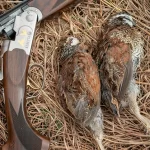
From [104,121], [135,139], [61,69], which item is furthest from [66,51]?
[135,139]

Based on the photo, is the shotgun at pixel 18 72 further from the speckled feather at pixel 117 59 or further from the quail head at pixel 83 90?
the speckled feather at pixel 117 59

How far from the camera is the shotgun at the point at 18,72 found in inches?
84.9

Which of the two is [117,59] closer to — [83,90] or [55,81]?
[83,90]

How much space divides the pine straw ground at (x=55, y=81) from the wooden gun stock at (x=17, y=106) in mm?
192

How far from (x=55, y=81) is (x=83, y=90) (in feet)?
0.86

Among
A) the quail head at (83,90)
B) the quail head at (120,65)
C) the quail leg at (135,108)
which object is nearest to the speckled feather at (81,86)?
the quail head at (83,90)

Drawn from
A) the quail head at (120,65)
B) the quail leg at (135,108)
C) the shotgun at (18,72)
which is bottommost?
the quail leg at (135,108)

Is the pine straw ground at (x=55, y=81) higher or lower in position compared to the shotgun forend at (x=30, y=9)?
lower

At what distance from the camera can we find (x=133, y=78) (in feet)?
8.52

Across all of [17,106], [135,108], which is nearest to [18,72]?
[17,106]

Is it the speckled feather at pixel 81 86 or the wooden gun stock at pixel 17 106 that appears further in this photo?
the speckled feather at pixel 81 86

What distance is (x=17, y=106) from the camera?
2182 millimetres

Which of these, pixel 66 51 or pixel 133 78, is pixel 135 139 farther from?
pixel 66 51

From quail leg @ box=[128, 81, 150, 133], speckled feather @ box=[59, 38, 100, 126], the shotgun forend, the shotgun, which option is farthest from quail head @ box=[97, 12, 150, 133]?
the shotgun
